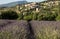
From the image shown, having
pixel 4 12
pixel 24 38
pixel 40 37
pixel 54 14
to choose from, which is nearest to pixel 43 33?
pixel 40 37

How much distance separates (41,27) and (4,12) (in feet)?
40.9

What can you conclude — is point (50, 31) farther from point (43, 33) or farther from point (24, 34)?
point (24, 34)

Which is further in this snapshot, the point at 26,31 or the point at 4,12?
the point at 4,12

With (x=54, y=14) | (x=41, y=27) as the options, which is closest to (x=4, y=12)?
(x=54, y=14)

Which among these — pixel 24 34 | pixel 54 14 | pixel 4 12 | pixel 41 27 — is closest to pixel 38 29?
pixel 41 27

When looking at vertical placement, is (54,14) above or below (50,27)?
below

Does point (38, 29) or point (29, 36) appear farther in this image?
point (38, 29)

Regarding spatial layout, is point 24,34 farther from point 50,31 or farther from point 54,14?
point 54,14

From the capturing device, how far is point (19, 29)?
6.25 meters

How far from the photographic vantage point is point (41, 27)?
6617mm

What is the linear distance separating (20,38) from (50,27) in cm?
99

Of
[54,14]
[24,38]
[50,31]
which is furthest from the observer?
[54,14]

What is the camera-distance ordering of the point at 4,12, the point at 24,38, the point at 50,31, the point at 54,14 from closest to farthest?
the point at 24,38 → the point at 50,31 → the point at 54,14 → the point at 4,12

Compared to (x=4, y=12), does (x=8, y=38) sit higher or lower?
higher
